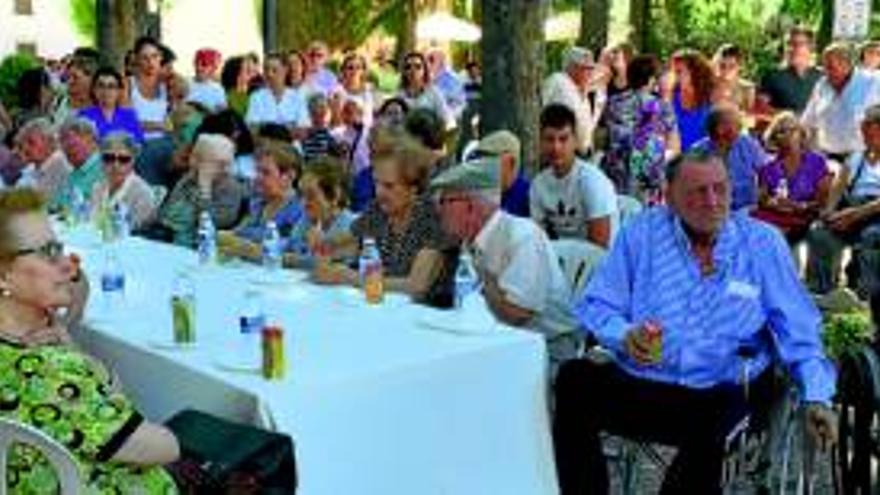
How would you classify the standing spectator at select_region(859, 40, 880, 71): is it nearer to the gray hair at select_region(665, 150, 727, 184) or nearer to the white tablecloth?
the gray hair at select_region(665, 150, 727, 184)

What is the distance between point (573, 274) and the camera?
5492 mm

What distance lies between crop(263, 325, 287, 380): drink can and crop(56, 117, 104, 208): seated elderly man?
A: 4.40m

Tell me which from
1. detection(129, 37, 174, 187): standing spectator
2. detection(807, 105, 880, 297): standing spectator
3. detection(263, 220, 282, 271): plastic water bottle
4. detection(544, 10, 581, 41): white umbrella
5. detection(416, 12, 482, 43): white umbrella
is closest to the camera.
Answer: detection(263, 220, 282, 271): plastic water bottle

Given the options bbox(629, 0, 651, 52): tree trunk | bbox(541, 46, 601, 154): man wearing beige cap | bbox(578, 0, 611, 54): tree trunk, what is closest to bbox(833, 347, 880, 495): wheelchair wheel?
bbox(541, 46, 601, 154): man wearing beige cap

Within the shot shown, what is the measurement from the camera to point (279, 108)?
39.5 feet

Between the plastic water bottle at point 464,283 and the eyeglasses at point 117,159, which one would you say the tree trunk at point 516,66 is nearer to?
the eyeglasses at point 117,159

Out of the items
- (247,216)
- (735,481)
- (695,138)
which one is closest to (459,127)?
(695,138)

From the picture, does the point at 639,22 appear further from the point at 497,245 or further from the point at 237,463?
the point at 237,463

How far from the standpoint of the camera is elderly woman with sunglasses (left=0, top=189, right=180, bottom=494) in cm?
316

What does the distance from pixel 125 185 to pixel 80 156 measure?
700 mm

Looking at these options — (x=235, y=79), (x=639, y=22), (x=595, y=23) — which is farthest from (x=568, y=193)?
Result: (x=639, y=22)

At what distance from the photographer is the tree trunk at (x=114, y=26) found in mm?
14767

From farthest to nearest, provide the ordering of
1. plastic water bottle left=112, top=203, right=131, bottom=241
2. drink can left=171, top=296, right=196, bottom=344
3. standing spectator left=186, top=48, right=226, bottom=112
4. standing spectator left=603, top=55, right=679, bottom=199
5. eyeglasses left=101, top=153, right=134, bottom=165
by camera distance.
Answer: standing spectator left=186, top=48, right=226, bottom=112, standing spectator left=603, top=55, right=679, bottom=199, eyeglasses left=101, top=153, right=134, bottom=165, plastic water bottle left=112, top=203, right=131, bottom=241, drink can left=171, top=296, right=196, bottom=344

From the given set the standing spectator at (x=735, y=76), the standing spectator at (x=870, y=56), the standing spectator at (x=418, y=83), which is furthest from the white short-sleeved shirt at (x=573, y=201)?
the standing spectator at (x=870, y=56)
